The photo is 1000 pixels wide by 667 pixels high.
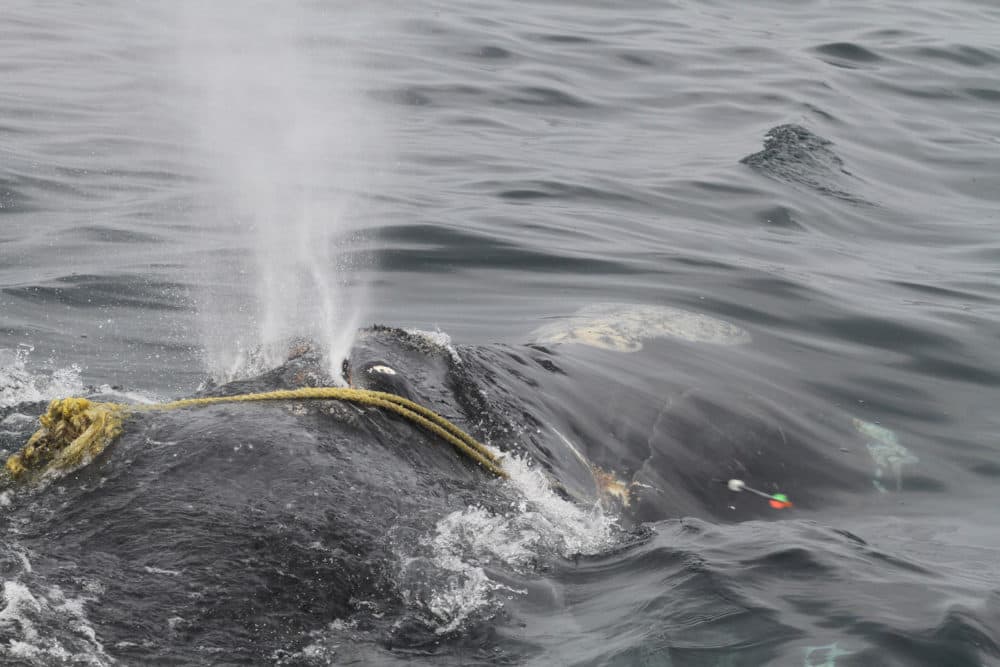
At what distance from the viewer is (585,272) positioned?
1181 centimetres

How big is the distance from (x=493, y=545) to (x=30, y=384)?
3.13 m

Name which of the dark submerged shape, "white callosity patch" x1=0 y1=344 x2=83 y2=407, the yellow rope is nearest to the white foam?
the yellow rope

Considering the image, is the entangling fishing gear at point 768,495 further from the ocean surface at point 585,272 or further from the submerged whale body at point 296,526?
the submerged whale body at point 296,526

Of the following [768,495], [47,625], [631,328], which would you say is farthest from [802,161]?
[47,625]

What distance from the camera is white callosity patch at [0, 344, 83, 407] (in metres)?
6.28

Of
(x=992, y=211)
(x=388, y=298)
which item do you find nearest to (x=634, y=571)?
(x=388, y=298)

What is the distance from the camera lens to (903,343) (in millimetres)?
10445

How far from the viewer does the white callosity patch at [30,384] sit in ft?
20.6

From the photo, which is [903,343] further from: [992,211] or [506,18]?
[506,18]

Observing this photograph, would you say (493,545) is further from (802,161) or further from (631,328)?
(802,161)

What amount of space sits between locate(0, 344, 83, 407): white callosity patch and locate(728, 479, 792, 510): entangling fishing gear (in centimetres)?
380

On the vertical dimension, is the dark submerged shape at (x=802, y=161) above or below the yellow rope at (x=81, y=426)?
below

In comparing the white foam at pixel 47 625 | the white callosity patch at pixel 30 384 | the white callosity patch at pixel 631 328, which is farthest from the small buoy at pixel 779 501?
the white foam at pixel 47 625

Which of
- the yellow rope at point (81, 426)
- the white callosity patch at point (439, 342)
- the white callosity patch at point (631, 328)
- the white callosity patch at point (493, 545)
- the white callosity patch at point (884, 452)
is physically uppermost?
the yellow rope at point (81, 426)
